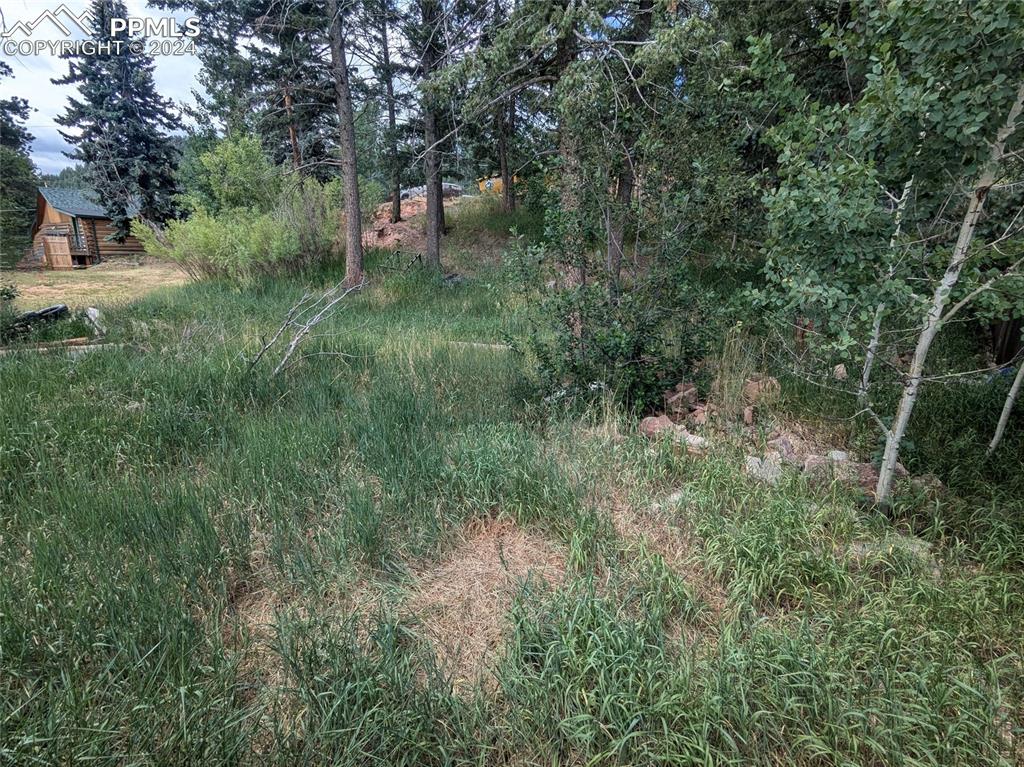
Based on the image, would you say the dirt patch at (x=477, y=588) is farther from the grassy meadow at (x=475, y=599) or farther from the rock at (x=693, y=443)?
the rock at (x=693, y=443)

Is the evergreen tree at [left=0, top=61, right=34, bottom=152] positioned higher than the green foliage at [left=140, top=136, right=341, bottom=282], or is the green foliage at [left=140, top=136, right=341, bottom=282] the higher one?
the evergreen tree at [left=0, top=61, right=34, bottom=152]

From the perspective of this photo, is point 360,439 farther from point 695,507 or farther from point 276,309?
point 276,309

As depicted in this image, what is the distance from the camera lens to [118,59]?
20.4m

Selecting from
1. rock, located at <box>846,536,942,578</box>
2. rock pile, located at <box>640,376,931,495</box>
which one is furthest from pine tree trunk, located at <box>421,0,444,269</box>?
rock, located at <box>846,536,942,578</box>

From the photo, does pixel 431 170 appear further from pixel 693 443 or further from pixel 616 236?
pixel 693 443

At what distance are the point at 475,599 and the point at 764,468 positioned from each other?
1969 millimetres

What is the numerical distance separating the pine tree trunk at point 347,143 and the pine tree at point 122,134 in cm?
1582

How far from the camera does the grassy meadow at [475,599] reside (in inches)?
59.2

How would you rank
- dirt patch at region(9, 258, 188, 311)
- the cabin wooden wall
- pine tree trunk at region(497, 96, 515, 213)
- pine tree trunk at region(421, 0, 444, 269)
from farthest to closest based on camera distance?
1. the cabin wooden wall
2. pine tree trunk at region(497, 96, 515, 213)
3. dirt patch at region(9, 258, 188, 311)
4. pine tree trunk at region(421, 0, 444, 269)

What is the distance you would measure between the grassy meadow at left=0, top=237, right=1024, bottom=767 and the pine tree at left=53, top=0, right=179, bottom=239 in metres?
23.2

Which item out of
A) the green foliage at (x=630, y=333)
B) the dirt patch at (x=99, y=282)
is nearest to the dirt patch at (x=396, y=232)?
the dirt patch at (x=99, y=282)

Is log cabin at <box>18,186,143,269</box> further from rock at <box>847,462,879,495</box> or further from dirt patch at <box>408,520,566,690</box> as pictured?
rock at <box>847,462,879,495</box>

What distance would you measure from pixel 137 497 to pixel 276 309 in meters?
5.78

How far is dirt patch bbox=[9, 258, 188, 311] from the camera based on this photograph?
1152 cm
